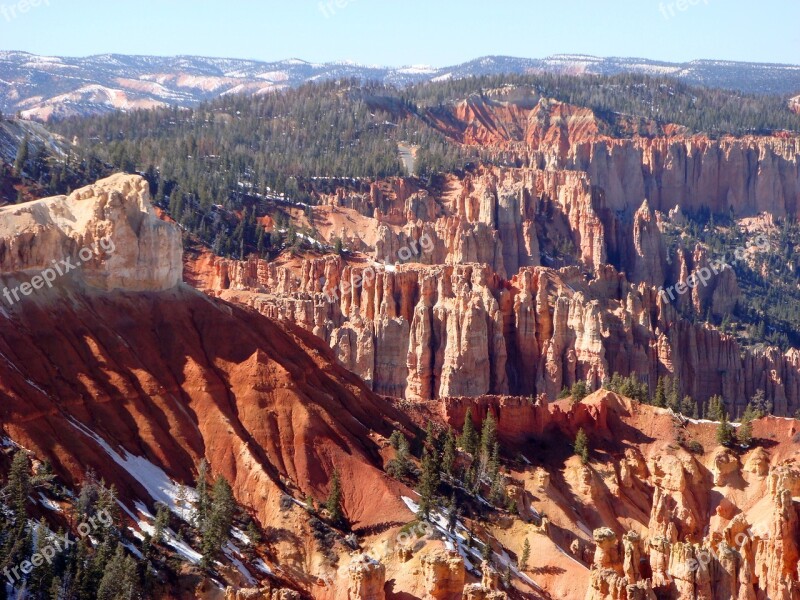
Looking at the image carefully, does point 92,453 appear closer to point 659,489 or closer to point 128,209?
point 128,209

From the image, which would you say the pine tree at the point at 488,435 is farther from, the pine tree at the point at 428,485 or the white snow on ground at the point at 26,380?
the white snow on ground at the point at 26,380

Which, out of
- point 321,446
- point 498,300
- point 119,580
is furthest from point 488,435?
point 498,300

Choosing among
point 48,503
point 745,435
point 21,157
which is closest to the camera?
point 48,503

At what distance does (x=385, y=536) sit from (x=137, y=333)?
17.8 metres

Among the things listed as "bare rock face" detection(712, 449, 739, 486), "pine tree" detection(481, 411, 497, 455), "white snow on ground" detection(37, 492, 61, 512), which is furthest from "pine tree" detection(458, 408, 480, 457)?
"white snow on ground" detection(37, 492, 61, 512)

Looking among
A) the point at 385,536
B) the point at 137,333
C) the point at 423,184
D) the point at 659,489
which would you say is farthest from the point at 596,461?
the point at 423,184

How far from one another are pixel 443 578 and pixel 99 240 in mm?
28547

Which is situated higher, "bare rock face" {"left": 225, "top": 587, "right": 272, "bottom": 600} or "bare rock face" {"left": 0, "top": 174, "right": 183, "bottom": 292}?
"bare rock face" {"left": 0, "top": 174, "right": 183, "bottom": 292}

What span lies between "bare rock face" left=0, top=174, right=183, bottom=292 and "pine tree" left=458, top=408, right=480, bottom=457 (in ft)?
58.3

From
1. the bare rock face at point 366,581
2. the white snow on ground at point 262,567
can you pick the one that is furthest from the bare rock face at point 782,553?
the white snow on ground at point 262,567

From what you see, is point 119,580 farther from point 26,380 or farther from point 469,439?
point 469,439

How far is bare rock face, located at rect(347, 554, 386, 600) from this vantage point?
48.3 m

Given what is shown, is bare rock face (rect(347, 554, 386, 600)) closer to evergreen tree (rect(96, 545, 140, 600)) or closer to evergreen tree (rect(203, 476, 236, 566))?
evergreen tree (rect(203, 476, 236, 566))

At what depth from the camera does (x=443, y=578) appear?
51.2m
